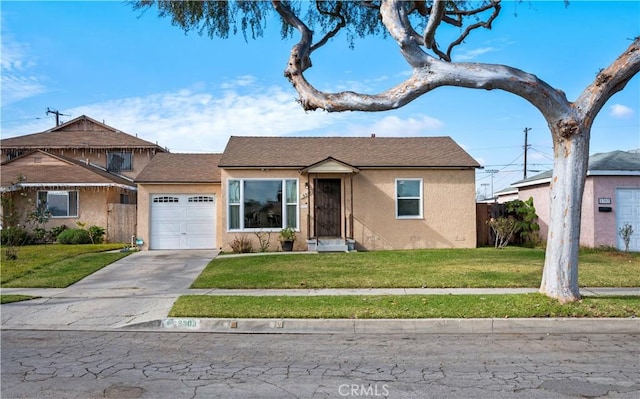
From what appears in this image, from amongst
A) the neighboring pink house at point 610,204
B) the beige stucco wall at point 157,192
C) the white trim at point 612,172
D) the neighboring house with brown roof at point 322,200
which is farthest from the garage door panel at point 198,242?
the white trim at point 612,172

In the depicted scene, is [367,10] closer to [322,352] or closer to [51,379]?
[322,352]

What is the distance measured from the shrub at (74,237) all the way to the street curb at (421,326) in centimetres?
1523

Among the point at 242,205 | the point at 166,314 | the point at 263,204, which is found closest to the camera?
the point at 166,314

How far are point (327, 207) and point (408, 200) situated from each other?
10.1 ft

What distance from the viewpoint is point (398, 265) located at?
14211 mm

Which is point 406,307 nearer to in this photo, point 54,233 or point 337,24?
point 337,24

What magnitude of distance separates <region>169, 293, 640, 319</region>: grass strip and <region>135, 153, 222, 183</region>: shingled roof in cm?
1033

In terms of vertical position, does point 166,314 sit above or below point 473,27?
below

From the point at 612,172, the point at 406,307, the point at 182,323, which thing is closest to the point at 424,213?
the point at 612,172

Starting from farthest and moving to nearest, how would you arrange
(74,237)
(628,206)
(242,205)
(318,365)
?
(74,237) < (242,205) < (628,206) < (318,365)

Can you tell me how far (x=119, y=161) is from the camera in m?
31.7

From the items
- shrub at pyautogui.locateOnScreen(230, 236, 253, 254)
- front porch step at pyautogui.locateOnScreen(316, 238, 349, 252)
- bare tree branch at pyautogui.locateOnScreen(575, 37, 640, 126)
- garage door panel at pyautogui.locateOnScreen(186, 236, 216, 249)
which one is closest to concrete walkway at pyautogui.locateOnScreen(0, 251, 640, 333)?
bare tree branch at pyautogui.locateOnScreen(575, 37, 640, 126)

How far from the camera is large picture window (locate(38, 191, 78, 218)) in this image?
917 inches

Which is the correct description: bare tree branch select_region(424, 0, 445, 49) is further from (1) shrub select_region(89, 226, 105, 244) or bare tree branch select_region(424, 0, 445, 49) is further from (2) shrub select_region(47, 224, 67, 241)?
(2) shrub select_region(47, 224, 67, 241)
